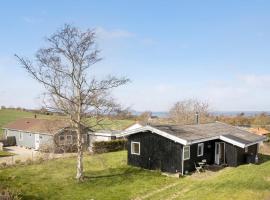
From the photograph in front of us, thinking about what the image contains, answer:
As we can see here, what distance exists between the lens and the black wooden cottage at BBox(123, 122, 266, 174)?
27.4m

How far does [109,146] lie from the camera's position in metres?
41.1

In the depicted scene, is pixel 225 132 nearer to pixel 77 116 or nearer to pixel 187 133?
pixel 187 133

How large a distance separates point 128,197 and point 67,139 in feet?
90.8

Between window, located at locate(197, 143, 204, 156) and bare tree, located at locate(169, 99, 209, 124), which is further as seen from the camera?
bare tree, located at locate(169, 99, 209, 124)

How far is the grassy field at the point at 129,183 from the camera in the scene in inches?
830

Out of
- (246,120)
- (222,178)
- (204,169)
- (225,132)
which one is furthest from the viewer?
(246,120)

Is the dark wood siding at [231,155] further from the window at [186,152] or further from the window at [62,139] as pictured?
the window at [62,139]

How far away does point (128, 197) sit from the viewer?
69.6 ft

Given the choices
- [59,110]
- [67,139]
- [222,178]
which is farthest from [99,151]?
[222,178]

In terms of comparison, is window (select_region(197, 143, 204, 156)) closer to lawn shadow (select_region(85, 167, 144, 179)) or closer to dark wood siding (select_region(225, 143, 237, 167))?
dark wood siding (select_region(225, 143, 237, 167))

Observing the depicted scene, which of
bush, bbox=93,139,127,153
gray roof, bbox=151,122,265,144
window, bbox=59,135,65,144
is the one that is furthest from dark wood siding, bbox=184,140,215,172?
window, bbox=59,135,65,144

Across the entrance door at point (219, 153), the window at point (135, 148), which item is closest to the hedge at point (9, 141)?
the window at point (135, 148)

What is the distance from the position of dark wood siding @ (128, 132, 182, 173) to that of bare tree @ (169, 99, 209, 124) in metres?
34.8

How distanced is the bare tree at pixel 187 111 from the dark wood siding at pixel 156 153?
34.8m
